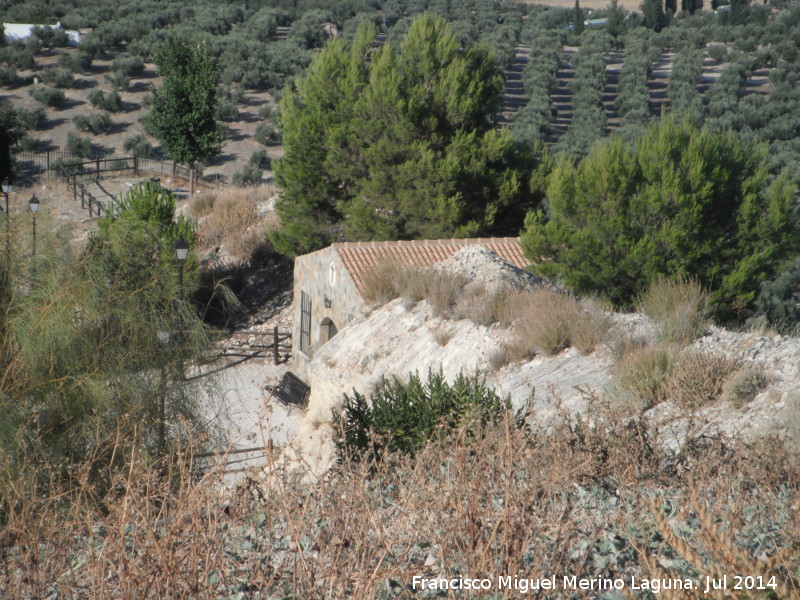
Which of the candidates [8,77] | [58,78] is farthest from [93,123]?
[8,77]

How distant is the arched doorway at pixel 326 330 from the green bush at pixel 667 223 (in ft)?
15.3

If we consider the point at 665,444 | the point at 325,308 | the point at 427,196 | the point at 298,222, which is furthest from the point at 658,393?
the point at 298,222

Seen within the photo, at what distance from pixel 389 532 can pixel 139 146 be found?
40.3m

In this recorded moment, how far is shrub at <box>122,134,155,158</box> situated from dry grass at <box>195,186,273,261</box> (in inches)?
481

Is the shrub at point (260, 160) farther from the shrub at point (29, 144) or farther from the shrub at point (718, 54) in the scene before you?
the shrub at point (718, 54)

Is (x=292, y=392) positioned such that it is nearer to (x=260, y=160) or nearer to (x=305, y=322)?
(x=305, y=322)

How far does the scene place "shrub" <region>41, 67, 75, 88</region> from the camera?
48781mm

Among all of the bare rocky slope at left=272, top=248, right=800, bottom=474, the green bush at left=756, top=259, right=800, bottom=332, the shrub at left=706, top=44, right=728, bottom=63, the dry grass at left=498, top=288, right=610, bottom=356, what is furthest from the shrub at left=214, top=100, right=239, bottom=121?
the dry grass at left=498, top=288, right=610, bottom=356

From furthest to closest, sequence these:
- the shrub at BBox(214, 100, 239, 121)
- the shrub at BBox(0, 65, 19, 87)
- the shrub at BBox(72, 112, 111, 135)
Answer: the shrub at BBox(0, 65, 19, 87), the shrub at BBox(214, 100, 239, 121), the shrub at BBox(72, 112, 111, 135)

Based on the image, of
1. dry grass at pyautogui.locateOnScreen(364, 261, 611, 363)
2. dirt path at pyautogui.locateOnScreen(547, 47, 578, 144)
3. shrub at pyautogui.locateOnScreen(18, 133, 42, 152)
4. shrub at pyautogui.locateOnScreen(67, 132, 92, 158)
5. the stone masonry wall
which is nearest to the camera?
dry grass at pyautogui.locateOnScreen(364, 261, 611, 363)

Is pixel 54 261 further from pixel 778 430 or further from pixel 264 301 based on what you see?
pixel 264 301

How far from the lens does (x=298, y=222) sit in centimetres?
2498

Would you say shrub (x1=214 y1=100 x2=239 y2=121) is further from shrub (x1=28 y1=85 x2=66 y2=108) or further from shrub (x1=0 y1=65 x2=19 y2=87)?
shrub (x1=0 y1=65 x2=19 y2=87)

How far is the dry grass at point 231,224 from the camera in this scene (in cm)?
2794
